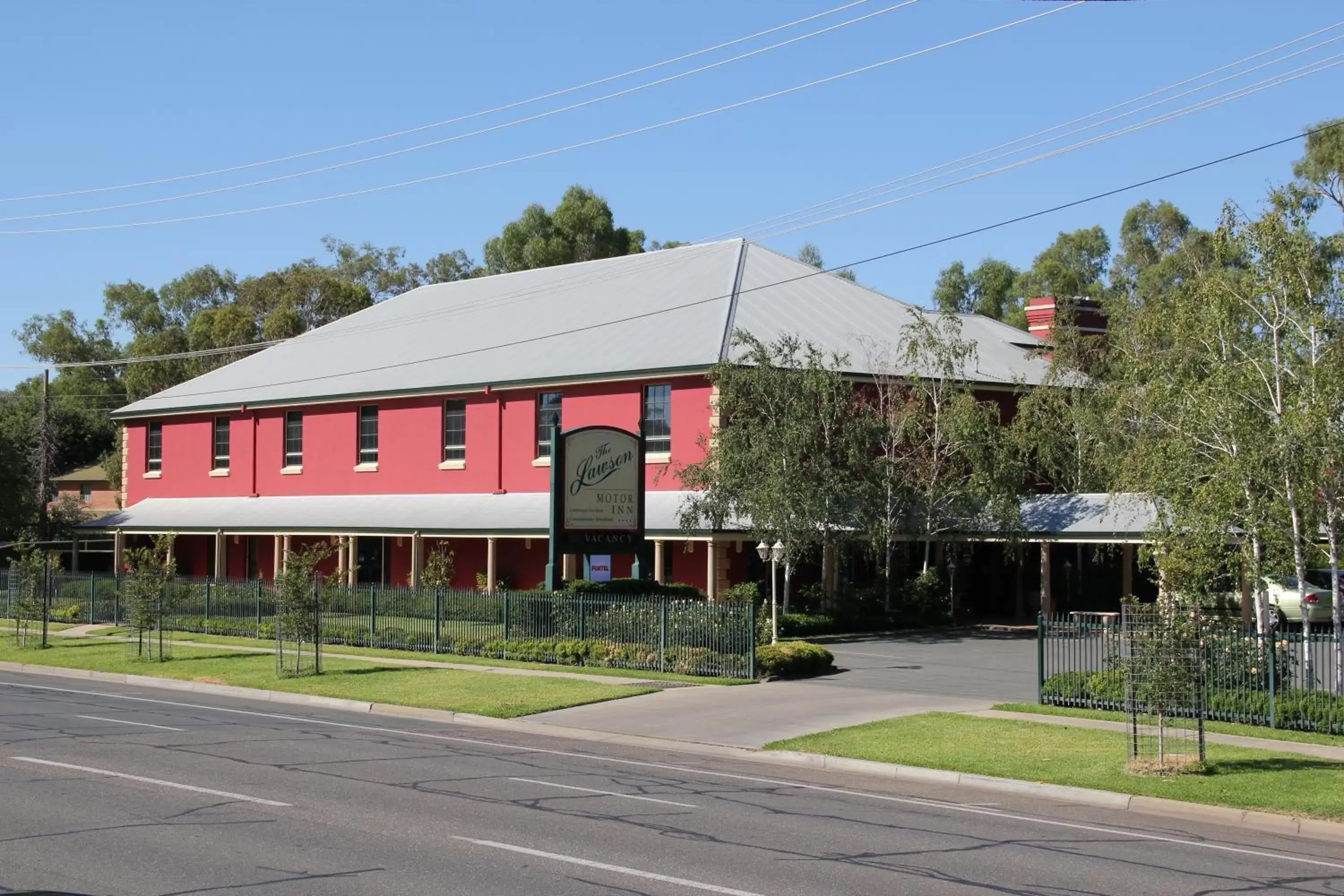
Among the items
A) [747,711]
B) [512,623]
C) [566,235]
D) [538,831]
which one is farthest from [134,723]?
[566,235]

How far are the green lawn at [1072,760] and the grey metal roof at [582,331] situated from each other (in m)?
20.8

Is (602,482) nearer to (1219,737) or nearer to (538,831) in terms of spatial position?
(1219,737)

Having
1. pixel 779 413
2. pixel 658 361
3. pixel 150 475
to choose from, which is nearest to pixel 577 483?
pixel 779 413

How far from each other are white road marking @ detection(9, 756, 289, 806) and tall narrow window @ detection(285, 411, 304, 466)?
36.5 metres

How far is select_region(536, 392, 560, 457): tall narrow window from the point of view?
43938 mm

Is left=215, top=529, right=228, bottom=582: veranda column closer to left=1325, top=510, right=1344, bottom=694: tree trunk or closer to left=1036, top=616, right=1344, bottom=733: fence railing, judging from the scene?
left=1036, top=616, right=1344, bottom=733: fence railing

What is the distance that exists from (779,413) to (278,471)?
23.3 m

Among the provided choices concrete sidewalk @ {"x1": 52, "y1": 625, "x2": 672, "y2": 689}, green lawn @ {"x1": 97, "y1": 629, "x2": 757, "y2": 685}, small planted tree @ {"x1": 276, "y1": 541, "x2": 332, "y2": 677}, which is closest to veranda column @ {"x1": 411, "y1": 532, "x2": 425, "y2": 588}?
green lawn @ {"x1": 97, "y1": 629, "x2": 757, "y2": 685}

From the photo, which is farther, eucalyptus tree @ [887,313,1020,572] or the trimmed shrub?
eucalyptus tree @ [887,313,1020,572]

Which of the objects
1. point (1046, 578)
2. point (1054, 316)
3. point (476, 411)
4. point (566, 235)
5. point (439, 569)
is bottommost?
point (1046, 578)

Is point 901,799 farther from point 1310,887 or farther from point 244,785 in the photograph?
point 244,785

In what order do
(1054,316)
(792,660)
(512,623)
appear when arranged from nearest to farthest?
(792,660), (512,623), (1054,316)

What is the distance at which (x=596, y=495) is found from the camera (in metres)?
31.8

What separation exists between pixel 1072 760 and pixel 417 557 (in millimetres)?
29850
